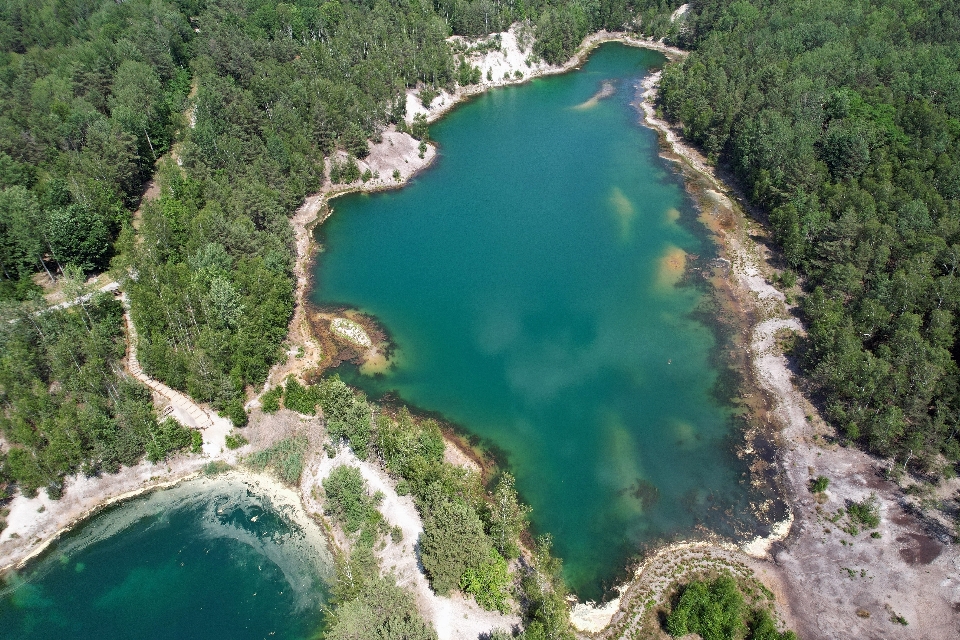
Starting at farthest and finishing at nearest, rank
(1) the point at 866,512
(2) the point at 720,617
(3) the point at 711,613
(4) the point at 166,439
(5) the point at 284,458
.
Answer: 1. (5) the point at 284,458
2. (4) the point at 166,439
3. (1) the point at 866,512
4. (3) the point at 711,613
5. (2) the point at 720,617

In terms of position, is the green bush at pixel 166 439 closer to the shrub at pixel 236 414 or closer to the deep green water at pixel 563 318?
the shrub at pixel 236 414

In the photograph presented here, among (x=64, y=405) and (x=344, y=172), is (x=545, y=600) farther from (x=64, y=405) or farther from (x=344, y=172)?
(x=344, y=172)

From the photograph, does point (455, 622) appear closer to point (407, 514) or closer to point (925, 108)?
point (407, 514)

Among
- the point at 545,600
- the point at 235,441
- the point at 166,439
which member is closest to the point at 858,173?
the point at 545,600

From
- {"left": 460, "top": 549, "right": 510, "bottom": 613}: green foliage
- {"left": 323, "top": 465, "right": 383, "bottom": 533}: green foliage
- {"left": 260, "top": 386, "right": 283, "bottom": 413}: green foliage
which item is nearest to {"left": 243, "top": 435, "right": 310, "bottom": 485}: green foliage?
{"left": 260, "top": 386, "right": 283, "bottom": 413}: green foliage

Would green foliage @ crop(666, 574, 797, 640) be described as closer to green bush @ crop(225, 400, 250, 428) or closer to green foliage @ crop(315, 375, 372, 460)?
green foliage @ crop(315, 375, 372, 460)
